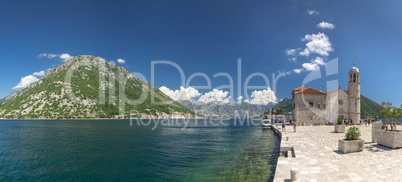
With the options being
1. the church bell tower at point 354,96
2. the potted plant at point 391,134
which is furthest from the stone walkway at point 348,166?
the church bell tower at point 354,96

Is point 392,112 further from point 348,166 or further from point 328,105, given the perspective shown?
point 328,105

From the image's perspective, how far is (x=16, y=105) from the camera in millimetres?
161375

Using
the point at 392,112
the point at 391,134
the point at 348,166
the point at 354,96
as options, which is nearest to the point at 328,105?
the point at 354,96

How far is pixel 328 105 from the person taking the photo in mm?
56062

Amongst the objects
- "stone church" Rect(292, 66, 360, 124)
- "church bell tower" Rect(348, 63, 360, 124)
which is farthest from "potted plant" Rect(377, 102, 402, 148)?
"church bell tower" Rect(348, 63, 360, 124)

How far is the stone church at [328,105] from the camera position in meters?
54.5

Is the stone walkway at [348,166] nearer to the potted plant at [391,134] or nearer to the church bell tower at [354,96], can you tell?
the potted plant at [391,134]

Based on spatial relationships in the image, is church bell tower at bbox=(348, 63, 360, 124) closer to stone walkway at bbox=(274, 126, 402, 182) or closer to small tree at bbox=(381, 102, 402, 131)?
small tree at bbox=(381, 102, 402, 131)

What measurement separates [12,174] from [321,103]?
64172 mm

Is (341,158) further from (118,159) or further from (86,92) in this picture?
(86,92)

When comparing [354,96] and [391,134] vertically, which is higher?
[354,96]

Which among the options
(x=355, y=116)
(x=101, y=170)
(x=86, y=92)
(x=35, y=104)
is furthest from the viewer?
(x=86, y=92)

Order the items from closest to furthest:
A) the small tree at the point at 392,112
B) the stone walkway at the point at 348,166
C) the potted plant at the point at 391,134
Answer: the stone walkway at the point at 348,166, the potted plant at the point at 391,134, the small tree at the point at 392,112

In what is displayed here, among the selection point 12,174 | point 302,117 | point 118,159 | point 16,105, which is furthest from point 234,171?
point 16,105
